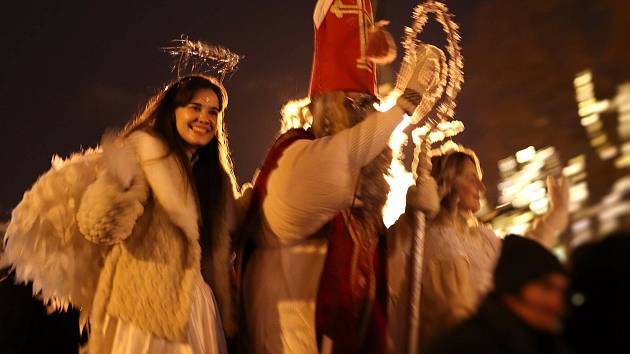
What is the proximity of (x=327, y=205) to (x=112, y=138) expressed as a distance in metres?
0.97

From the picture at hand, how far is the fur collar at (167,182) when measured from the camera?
138 inches

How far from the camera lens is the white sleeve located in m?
3.53

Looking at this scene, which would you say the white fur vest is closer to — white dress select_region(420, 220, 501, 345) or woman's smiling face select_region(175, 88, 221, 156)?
woman's smiling face select_region(175, 88, 221, 156)

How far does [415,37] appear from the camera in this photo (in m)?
3.70

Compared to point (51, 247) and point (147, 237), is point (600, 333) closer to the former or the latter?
point (147, 237)

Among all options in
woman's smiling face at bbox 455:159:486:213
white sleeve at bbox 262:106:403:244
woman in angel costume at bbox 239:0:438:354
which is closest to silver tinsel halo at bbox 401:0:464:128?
woman in angel costume at bbox 239:0:438:354

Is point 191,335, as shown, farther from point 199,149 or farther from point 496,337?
point 496,337

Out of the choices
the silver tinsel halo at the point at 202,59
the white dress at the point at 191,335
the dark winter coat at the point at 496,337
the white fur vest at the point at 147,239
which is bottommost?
the dark winter coat at the point at 496,337

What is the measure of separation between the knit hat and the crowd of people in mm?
630

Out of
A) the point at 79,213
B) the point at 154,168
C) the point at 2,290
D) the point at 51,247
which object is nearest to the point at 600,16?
the point at 154,168

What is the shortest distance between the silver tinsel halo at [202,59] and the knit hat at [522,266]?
2042 mm

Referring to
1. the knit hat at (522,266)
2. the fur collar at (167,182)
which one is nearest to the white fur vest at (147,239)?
the fur collar at (167,182)

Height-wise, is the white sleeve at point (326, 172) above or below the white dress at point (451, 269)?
above

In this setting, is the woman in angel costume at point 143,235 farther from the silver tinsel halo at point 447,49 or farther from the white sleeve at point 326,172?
the silver tinsel halo at point 447,49
